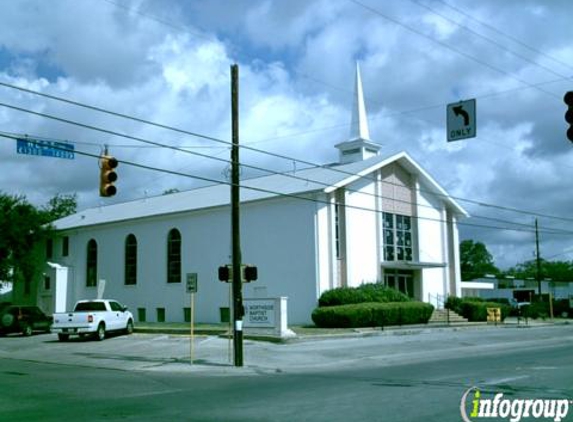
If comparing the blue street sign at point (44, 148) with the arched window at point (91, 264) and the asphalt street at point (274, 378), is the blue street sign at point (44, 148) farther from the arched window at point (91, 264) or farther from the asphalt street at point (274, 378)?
the arched window at point (91, 264)

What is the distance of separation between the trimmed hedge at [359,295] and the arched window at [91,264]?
19393mm

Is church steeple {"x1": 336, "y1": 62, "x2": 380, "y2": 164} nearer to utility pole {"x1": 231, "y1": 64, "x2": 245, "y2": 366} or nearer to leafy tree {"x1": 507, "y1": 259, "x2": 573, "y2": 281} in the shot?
utility pole {"x1": 231, "y1": 64, "x2": 245, "y2": 366}

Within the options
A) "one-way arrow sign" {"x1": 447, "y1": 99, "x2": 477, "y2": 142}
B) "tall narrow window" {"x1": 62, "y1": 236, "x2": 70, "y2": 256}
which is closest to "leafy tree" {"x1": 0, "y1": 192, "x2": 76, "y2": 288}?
"tall narrow window" {"x1": 62, "y1": 236, "x2": 70, "y2": 256}

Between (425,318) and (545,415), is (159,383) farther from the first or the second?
(425,318)

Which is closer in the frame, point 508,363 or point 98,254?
point 508,363

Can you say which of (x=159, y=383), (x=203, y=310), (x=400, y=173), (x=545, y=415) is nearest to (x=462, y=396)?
(x=545, y=415)

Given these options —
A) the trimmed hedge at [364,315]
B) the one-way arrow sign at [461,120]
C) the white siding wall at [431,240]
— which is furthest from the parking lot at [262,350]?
the white siding wall at [431,240]

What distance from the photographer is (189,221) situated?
141 feet

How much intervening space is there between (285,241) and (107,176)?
20.0m

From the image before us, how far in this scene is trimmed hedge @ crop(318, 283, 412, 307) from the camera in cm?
3609

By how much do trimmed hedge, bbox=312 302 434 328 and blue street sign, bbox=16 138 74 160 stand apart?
18.3 m

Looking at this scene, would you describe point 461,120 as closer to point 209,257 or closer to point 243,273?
point 243,273

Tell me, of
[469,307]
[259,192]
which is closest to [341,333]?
[259,192]

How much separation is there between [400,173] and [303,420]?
34.8 metres
